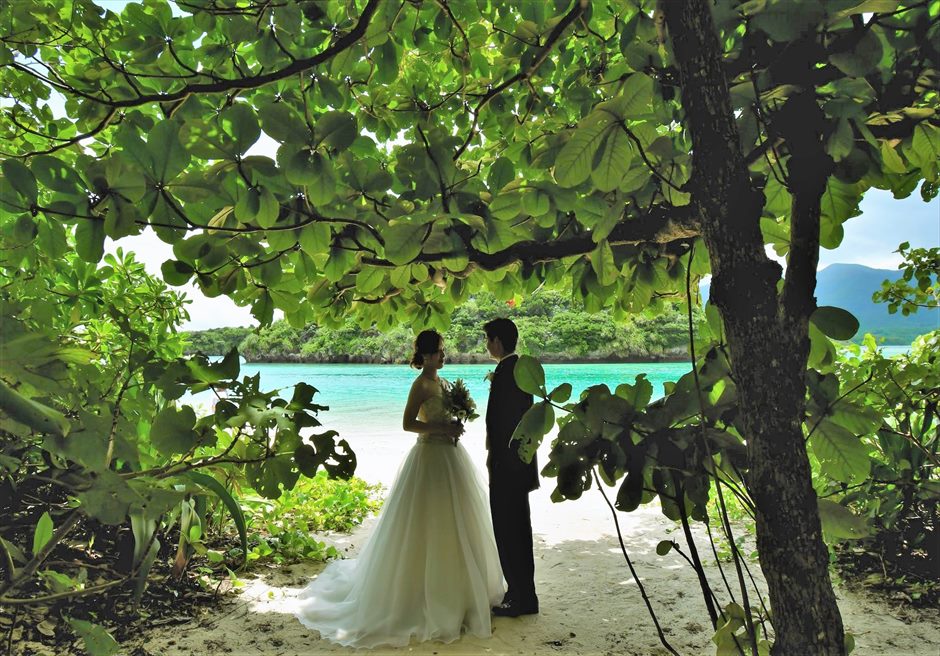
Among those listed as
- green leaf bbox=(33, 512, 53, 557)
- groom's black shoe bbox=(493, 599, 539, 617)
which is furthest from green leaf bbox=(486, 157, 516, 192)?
groom's black shoe bbox=(493, 599, 539, 617)

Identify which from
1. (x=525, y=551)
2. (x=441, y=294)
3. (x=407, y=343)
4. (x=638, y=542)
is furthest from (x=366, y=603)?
(x=407, y=343)

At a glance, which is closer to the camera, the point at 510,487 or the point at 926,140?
the point at 926,140

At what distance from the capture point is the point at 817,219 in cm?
89

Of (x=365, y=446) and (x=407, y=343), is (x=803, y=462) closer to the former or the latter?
(x=365, y=446)

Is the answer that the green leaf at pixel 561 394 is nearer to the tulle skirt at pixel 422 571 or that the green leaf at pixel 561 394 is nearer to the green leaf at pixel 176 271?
the green leaf at pixel 176 271

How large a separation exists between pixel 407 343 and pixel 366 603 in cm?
3592

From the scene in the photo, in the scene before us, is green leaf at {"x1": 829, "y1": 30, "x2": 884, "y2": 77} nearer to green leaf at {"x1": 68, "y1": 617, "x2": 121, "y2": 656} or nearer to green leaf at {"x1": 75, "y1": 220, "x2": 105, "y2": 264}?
green leaf at {"x1": 75, "y1": 220, "x2": 105, "y2": 264}

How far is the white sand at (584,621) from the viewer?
2850 millimetres

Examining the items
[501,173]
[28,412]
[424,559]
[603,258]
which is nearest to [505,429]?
[424,559]

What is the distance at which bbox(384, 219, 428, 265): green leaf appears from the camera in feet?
3.52

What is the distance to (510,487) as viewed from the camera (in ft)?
11.5

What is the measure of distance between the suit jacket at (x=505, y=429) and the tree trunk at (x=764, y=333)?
2530 mm

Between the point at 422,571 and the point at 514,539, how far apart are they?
2.06ft

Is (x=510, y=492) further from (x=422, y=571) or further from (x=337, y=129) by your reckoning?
(x=337, y=129)
